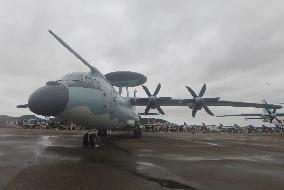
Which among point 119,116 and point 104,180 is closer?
point 104,180

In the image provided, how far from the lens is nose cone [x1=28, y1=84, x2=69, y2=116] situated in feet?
42.1

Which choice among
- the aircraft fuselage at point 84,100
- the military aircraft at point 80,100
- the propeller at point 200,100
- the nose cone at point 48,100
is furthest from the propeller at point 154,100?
the nose cone at point 48,100

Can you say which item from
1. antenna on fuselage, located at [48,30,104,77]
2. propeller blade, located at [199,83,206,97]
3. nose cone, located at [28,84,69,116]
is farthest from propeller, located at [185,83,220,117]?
nose cone, located at [28,84,69,116]

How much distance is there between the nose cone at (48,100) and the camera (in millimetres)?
12836

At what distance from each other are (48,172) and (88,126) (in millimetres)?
9010

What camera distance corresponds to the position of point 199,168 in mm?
10523

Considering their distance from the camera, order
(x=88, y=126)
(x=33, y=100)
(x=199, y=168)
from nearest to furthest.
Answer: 1. (x=199, y=168)
2. (x=33, y=100)
3. (x=88, y=126)

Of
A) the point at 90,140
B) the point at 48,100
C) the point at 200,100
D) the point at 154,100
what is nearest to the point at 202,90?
the point at 200,100

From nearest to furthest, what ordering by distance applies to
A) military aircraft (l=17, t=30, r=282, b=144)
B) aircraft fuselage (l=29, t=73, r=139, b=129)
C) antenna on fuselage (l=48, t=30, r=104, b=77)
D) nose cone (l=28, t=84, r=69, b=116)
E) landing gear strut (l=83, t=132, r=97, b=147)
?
1. nose cone (l=28, t=84, r=69, b=116)
2. military aircraft (l=17, t=30, r=282, b=144)
3. aircraft fuselage (l=29, t=73, r=139, b=129)
4. antenna on fuselage (l=48, t=30, r=104, b=77)
5. landing gear strut (l=83, t=132, r=97, b=147)

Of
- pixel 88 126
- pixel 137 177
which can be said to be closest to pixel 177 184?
pixel 137 177

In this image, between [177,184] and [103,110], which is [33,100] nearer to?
[103,110]

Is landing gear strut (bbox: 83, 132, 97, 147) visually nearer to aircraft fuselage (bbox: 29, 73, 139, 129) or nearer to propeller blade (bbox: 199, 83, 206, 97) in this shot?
aircraft fuselage (bbox: 29, 73, 139, 129)

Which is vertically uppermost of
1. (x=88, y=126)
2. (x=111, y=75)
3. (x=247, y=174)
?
(x=111, y=75)

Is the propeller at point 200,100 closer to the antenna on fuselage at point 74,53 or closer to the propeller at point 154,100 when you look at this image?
the propeller at point 154,100
